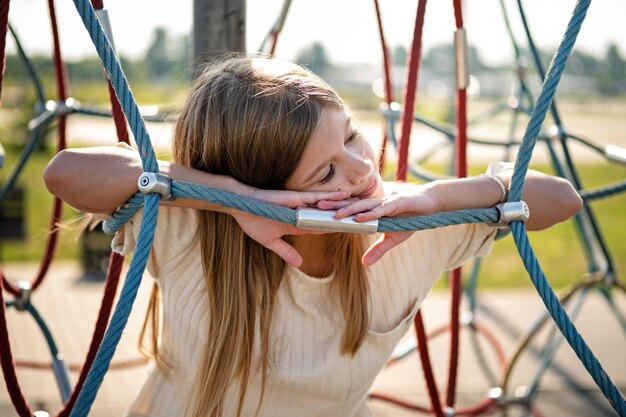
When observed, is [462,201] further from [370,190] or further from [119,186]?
[119,186]

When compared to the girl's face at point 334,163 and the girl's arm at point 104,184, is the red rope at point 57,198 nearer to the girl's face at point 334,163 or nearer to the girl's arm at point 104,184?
the girl's arm at point 104,184

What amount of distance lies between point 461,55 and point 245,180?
486mm

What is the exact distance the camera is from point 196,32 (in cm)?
124

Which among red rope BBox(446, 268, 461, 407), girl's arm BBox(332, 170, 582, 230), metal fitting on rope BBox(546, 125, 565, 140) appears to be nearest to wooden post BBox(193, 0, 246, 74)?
girl's arm BBox(332, 170, 582, 230)

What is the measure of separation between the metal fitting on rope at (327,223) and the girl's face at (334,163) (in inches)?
3.2

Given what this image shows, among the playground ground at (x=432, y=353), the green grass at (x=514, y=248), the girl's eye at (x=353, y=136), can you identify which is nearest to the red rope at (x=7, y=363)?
the girl's eye at (x=353, y=136)

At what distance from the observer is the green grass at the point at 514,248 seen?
3.49m

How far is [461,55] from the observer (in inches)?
49.4

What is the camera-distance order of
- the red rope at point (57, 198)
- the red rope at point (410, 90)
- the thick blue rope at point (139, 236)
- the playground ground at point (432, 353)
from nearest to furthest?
the thick blue rope at point (139, 236) < the red rope at point (410, 90) < the red rope at point (57, 198) < the playground ground at point (432, 353)

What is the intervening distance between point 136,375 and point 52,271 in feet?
3.79

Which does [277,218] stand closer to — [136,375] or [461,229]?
[461,229]

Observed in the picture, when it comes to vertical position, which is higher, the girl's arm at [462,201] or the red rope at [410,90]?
the red rope at [410,90]

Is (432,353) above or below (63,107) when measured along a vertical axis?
below

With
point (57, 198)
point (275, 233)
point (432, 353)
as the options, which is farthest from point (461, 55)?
point (432, 353)
